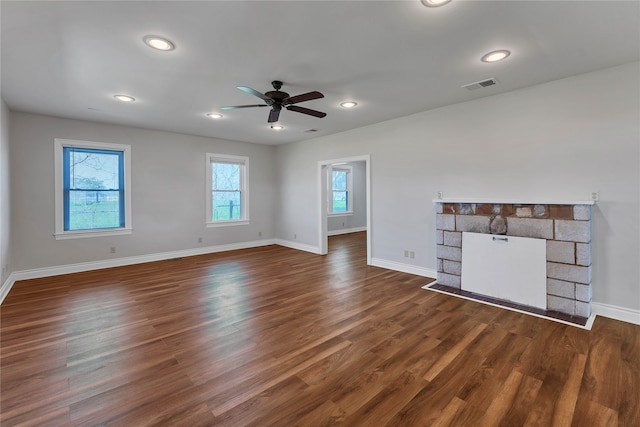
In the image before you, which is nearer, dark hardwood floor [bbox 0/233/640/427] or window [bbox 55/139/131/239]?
dark hardwood floor [bbox 0/233/640/427]

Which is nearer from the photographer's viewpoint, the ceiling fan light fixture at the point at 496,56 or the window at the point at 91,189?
the ceiling fan light fixture at the point at 496,56

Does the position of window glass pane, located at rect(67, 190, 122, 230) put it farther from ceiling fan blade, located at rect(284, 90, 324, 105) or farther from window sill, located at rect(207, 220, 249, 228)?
ceiling fan blade, located at rect(284, 90, 324, 105)

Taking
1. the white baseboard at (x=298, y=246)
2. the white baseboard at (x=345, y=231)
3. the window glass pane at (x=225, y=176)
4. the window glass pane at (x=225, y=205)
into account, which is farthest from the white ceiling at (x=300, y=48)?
the white baseboard at (x=345, y=231)

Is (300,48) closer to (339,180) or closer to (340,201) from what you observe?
(339,180)

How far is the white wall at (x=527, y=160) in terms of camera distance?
302 centimetres

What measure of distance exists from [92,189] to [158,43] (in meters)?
4.00

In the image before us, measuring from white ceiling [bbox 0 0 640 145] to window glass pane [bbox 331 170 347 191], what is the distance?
17.3ft

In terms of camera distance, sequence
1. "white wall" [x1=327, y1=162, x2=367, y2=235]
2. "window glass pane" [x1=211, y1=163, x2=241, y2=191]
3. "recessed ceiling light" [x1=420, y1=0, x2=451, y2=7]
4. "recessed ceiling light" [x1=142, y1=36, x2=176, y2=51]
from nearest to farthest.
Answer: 1. "recessed ceiling light" [x1=420, y1=0, x2=451, y2=7]
2. "recessed ceiling light" [x1=142, y1=36, x2=176, y2=51]
3. "window glass pane" [x1=211, y1=163, x2=241, y2=191]
4. "white wall" [x1=327, y1=162, x2=367, y2=235]

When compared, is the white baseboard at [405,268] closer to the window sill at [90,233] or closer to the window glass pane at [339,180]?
the window glass pane at [339,180]

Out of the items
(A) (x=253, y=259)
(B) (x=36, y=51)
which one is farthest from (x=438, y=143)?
(B) (x=36, y=51)

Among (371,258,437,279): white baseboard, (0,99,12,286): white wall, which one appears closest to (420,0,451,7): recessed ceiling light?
(371,258,437,279): white baseboard

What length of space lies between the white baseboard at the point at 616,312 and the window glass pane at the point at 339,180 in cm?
703

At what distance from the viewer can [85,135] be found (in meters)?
5.13

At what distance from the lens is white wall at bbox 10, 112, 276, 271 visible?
4.64 metres
